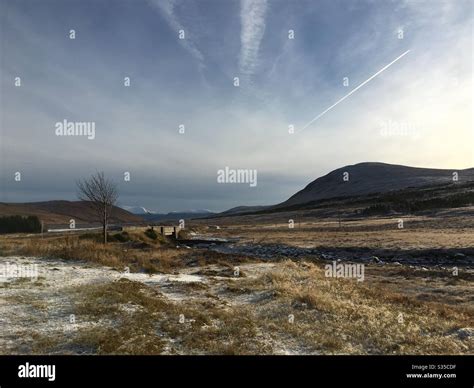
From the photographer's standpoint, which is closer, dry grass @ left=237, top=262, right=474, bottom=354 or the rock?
dry grass @ left=237, top=262, right=474, bottom=354

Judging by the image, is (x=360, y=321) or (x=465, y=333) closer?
(x=465, y=333)

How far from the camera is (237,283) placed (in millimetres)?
19656

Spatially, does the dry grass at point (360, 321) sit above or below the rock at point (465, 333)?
above

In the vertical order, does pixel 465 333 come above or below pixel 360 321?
below

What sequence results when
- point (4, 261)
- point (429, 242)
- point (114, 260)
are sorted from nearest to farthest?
point (4, 261)
point (114, 260)
point (429, 242)

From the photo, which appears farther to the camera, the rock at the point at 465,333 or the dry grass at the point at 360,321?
the rock at the point at 465,333

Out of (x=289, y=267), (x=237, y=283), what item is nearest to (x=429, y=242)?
(x=289, y=267)

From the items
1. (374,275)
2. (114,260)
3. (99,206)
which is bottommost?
(374,275)

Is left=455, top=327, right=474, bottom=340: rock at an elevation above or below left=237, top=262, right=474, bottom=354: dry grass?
below
